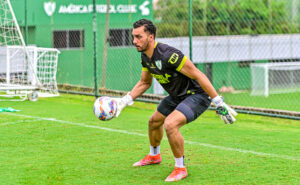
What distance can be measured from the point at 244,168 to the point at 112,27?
1744 cm

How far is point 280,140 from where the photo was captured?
8.42 metres

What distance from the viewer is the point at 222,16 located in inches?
1447

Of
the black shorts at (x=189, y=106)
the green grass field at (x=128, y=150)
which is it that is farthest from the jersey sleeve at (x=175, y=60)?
the green grass field at (x=128, y=150)

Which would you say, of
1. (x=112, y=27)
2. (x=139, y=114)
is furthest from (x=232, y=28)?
(x=139, y=114)

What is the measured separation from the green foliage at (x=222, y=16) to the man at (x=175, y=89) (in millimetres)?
24688

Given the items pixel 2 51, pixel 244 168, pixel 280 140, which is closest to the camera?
pixel 244 168

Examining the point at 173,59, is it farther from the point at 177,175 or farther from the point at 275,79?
the point at 275,79

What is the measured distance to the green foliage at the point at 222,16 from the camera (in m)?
32.5

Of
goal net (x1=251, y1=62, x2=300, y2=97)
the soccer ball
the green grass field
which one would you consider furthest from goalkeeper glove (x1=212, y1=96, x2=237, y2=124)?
goal net (x1=251, y1=62, x2=300, y2=97)

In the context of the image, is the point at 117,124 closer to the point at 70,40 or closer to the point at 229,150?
the point at 229,150

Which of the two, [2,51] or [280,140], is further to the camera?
[2,51]

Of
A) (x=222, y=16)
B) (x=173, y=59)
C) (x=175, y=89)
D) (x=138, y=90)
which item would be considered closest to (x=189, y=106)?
(x=175, y=89)

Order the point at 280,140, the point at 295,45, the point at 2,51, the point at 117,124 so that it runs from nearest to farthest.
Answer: the point at 280,140 → the point at 117,124 → the point at 2,51 → the point at 295,45

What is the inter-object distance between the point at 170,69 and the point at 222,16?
103ft
